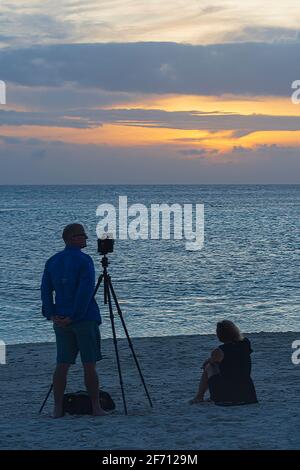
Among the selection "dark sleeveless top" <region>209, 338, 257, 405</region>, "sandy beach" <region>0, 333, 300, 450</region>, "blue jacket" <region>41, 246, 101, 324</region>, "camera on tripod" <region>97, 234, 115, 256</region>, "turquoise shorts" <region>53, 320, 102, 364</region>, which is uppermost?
"camera on tripod" <region>97, 234, 115, 256</region>

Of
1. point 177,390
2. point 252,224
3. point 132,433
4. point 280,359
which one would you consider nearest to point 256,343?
point 280,359

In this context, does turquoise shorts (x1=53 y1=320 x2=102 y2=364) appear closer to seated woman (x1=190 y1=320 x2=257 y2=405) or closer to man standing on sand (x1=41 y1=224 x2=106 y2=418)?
man standing on sand (x1=41 y1=224 x2=106 y2=418)

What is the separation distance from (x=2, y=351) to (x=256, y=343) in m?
4.18

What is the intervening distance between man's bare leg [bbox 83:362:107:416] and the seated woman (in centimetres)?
123

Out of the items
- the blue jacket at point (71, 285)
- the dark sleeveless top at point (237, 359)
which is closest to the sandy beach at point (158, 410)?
the dark sleeveless top at point (237, 359)

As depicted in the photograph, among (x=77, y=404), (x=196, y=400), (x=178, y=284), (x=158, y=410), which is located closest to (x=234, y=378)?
(x=196, y=400)

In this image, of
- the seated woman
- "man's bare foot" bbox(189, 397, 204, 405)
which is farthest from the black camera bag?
the seated woman

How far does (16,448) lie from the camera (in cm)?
696

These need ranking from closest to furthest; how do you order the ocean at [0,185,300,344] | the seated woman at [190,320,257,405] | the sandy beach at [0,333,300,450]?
the sandy beach at [0,333,300,450] → the seated woman at [190,320,257,405] → the ocean at [0,185,300,344]

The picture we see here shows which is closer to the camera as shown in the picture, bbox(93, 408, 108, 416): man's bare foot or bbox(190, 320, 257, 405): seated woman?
bbox(93, 408, 108, 416): man's bare foot

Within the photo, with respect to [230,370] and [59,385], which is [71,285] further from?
[230,370]

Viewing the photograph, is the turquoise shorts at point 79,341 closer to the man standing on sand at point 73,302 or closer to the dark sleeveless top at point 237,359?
the man standing on sand at point 73,302

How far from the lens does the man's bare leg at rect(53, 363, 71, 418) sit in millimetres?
7824
